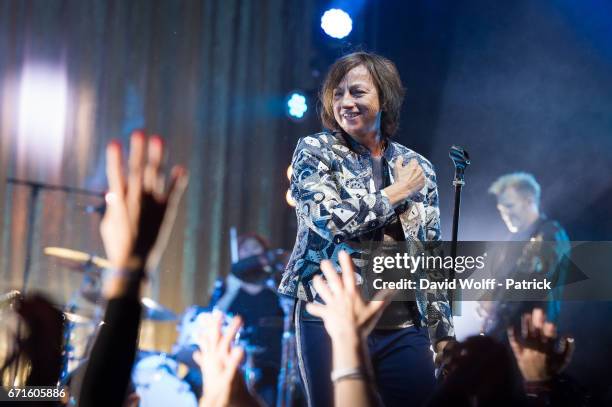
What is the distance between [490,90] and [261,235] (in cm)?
238

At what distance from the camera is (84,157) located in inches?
235

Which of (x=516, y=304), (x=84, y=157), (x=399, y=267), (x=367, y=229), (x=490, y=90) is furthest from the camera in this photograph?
(x=490, y=90)

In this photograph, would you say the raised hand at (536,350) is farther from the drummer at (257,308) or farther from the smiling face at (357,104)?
the drummer at (257,308)

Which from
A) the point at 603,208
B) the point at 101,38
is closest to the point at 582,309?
the point at 603,208

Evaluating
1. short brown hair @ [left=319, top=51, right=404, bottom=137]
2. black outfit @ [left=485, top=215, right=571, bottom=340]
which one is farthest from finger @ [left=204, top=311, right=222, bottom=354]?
black outfit @ [left=485, top=215, right=571, bottom=340]

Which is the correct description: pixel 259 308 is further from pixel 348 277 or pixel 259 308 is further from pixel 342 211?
pixel 348 277

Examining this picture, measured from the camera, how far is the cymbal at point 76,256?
18.4 feet

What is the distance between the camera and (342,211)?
2.55 m

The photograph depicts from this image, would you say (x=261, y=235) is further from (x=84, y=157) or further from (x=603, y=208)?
(x=603, y=208)

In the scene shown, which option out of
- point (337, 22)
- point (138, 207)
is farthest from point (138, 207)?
point (337, 22)

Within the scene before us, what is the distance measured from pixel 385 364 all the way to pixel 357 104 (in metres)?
1.00

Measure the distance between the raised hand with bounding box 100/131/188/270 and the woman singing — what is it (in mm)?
1412

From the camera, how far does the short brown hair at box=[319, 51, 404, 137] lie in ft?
9.73

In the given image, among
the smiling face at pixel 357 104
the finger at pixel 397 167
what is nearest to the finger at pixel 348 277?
the finger at pixel 397 167
